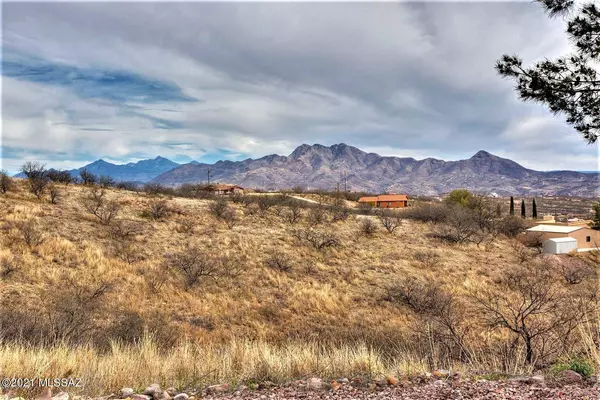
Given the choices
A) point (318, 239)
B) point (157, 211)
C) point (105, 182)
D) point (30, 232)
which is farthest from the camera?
point (105, 182)

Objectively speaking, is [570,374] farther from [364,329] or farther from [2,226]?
[2,226]

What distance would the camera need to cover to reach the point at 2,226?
18406mm

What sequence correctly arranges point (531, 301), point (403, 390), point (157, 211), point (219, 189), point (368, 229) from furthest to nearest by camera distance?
1. point (219, 189)
2. point (368, 229)
3. point (157, 211)
4. point (531, 301)
5. point (403, 390)

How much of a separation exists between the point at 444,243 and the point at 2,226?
3239cm

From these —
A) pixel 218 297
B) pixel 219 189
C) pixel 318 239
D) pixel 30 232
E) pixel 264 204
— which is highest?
pixel 219 189

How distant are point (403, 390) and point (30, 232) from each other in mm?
21001

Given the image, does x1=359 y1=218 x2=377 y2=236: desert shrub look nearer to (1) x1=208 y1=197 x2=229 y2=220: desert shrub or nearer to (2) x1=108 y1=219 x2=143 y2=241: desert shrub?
(1) x1=208 y1=197 x2=229 y2=220: desert shrub

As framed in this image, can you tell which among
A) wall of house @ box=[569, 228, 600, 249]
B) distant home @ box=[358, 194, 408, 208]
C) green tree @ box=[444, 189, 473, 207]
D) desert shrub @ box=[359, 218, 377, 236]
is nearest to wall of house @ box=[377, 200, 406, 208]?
distant home @ box=[358, 194, 408, 208]

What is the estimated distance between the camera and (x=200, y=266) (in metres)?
18.1

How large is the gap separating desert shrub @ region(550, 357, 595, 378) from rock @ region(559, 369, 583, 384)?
A: 0.19 m

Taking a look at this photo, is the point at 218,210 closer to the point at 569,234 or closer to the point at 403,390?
the point at 403,390

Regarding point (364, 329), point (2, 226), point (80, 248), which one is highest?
point (2, 226)

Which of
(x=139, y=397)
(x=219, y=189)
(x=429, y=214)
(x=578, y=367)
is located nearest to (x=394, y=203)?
(x=429, y=214)

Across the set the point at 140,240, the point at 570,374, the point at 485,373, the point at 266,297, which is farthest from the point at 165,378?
the point at 140,240
